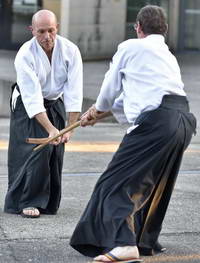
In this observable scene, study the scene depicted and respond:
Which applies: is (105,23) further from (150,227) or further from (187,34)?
(150,227)

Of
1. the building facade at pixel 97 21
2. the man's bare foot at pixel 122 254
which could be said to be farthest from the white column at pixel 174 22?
the man's bare foot at pixel 122 254

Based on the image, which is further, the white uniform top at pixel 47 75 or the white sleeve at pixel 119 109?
the white uniform top at pixel 47 75

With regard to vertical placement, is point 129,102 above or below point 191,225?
above

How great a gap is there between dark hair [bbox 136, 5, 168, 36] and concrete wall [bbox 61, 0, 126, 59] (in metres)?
12.8

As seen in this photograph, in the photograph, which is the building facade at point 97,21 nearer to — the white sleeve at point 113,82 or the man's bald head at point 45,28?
the man's bald head at point 45,28

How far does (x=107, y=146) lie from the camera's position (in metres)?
9.88

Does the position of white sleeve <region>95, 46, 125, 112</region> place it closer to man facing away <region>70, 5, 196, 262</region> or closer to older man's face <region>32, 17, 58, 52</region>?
man facing away <region>70, 5, 196, 262</region>

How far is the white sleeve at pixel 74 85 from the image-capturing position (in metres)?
6.54

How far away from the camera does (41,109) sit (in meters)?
6.32

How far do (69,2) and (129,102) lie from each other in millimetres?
12954

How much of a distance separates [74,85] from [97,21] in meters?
12.0

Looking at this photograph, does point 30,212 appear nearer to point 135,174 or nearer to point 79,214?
point 79,214

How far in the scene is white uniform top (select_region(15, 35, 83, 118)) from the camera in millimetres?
6352

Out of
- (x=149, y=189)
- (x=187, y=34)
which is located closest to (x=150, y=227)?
(x=149, y=189)
